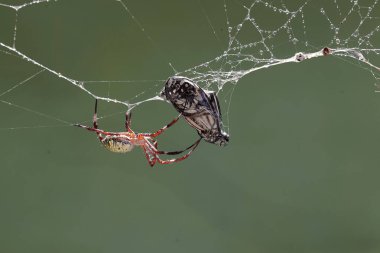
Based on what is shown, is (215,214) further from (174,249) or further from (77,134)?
(77,134)

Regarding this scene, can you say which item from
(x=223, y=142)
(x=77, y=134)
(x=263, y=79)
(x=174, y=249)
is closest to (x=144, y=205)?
(x=174, y=249)

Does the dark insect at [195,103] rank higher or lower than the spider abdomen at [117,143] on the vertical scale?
higher

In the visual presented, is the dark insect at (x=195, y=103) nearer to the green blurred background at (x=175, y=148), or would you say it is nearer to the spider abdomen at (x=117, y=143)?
the spider abdomen at (x=117, y=143)

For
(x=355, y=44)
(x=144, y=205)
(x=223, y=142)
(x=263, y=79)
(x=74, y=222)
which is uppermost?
(x=355, y=44)

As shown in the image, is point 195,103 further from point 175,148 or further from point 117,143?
point 175,148

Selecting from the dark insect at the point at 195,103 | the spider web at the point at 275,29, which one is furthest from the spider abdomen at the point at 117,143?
the spider web at the point at 275,29

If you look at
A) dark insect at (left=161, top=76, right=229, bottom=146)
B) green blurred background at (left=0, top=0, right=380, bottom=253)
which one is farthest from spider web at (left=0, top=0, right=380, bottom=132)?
dark insect at (left=161, top=76, right=229, bottom=146)
